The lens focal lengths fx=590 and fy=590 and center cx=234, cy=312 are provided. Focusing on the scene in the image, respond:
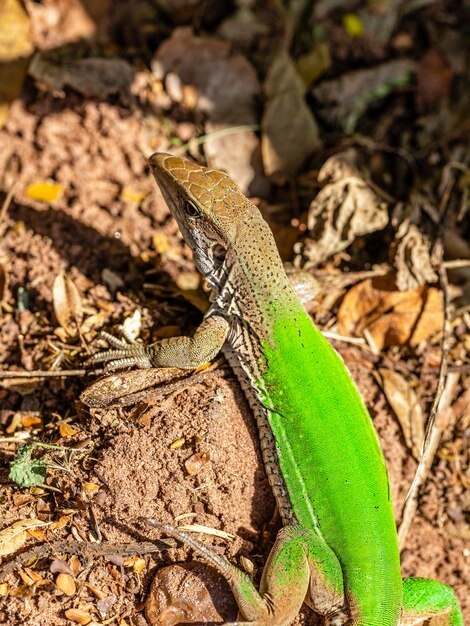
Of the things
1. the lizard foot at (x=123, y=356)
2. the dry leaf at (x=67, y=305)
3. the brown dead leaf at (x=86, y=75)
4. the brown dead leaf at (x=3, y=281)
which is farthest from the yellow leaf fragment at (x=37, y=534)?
the brown dead leaf at (x=86, y=75)

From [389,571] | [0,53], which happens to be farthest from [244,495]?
[0,53]

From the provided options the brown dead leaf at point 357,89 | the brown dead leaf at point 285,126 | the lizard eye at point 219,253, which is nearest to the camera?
the lizard eye at point 219,253

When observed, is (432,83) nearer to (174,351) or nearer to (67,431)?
(174,351)

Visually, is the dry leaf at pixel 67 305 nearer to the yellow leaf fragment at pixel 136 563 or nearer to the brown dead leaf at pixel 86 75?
the yellow leaf fragment at pixel 136 563

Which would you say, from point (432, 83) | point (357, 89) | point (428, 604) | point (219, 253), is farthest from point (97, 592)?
point (432, 83)

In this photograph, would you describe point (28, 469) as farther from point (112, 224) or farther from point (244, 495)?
point (112, 224)

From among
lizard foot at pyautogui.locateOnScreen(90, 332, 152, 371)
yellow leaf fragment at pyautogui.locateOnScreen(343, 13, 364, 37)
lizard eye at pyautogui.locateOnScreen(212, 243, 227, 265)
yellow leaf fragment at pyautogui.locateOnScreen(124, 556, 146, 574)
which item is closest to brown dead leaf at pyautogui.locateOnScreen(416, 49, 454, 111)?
yellow leaf fragment at pyautogui.locateOnScreen(343, 13, 364, 37)
